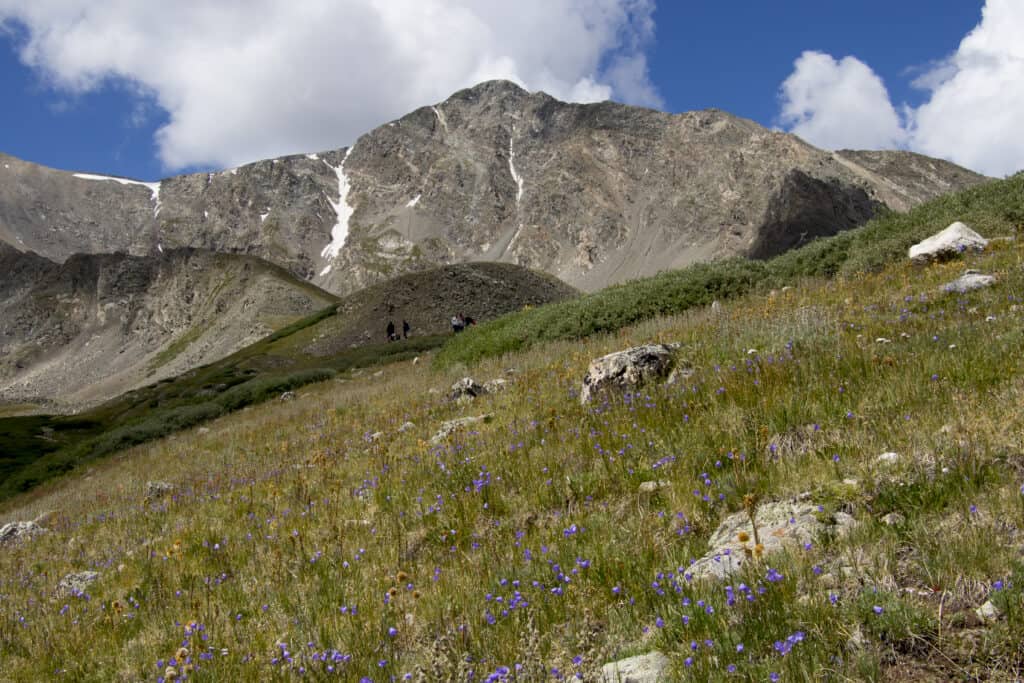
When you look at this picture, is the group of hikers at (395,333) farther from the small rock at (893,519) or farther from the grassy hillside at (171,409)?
the small rock at (893,519)

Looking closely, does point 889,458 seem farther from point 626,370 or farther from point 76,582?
point 76,582

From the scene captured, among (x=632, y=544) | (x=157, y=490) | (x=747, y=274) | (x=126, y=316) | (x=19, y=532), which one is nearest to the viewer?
(x=632, y=544)

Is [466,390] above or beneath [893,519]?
above

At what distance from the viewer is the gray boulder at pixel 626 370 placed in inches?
310

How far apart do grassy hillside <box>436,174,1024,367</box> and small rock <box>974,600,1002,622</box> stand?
13051 mm

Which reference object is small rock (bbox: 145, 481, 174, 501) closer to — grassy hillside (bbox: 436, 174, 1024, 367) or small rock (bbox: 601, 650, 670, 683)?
grassy hillside (bbox: 436, 174, 1024, 367)

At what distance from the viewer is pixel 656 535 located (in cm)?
391

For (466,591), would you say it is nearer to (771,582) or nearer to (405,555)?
(405,555)

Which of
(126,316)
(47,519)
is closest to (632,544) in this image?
(47,519)

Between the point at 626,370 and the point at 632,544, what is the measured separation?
4.34 meters

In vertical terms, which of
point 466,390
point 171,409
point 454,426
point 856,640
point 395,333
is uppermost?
point 395,333

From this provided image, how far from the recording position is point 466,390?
1162cm

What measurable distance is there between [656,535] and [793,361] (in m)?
3.27

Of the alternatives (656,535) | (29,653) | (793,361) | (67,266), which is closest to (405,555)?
(656,535)
